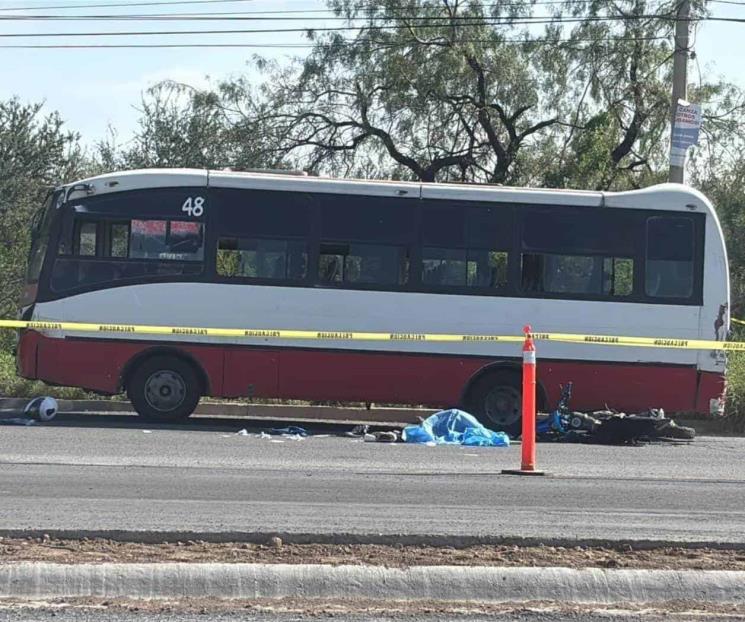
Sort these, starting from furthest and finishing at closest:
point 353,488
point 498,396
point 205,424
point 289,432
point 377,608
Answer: point 205,424 < point 498,396 < point 289,432 < point 353,488 < point 377,608

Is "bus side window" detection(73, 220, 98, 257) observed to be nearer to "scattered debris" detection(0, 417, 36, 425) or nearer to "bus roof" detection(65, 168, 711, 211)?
"bus roof" detection(65, 168, 711, 211)

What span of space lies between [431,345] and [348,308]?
121 cm

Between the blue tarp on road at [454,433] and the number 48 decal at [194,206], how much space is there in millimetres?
4082

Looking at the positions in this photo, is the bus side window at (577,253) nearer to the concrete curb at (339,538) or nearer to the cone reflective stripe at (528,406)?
the cone reflective stripe at (528,406)

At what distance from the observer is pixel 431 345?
15758 mm

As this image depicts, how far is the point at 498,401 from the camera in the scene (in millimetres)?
15867

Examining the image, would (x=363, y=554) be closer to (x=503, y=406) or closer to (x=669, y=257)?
(x=503, y=406)

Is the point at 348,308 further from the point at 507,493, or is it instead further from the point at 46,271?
the point at 507,493

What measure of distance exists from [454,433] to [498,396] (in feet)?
5.53

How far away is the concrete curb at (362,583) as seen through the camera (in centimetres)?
616

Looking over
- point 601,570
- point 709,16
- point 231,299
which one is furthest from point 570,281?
point 709,16

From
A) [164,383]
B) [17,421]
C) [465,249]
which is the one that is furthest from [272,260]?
[17,421]

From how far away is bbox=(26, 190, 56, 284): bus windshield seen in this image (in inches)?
625

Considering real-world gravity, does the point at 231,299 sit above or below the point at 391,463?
above
